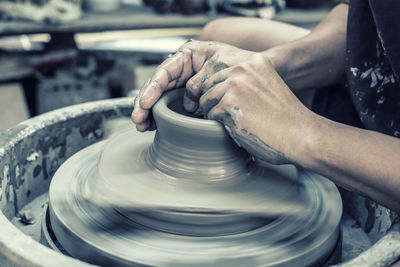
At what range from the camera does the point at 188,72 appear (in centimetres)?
100

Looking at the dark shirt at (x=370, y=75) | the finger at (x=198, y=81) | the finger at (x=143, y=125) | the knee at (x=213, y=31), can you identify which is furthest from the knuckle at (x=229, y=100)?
the knee at (x=213, y=31)

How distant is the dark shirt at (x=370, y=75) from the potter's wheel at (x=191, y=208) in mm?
236

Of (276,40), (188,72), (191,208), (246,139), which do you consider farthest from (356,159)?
(276,40)

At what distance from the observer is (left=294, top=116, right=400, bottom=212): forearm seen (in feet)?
2.53

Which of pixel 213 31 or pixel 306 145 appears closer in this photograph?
pixel 306 145

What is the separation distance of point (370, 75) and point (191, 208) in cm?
58

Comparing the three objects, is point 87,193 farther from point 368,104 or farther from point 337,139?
point 368,104

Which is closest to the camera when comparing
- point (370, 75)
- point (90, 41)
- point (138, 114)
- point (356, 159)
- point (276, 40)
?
point (356, 159)

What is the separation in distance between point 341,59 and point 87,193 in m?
0.77

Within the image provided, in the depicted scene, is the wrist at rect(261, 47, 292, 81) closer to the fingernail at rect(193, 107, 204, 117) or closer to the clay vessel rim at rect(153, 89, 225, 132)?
the fingernail at rect(193, 107, 204, 117)

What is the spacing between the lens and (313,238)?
818mm

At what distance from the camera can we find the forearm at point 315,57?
1.12 m

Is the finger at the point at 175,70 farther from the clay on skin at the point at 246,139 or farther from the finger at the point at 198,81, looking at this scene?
the clay on skin at the point at 246,139

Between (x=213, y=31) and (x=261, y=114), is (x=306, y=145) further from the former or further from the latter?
(x=213, y=31)
